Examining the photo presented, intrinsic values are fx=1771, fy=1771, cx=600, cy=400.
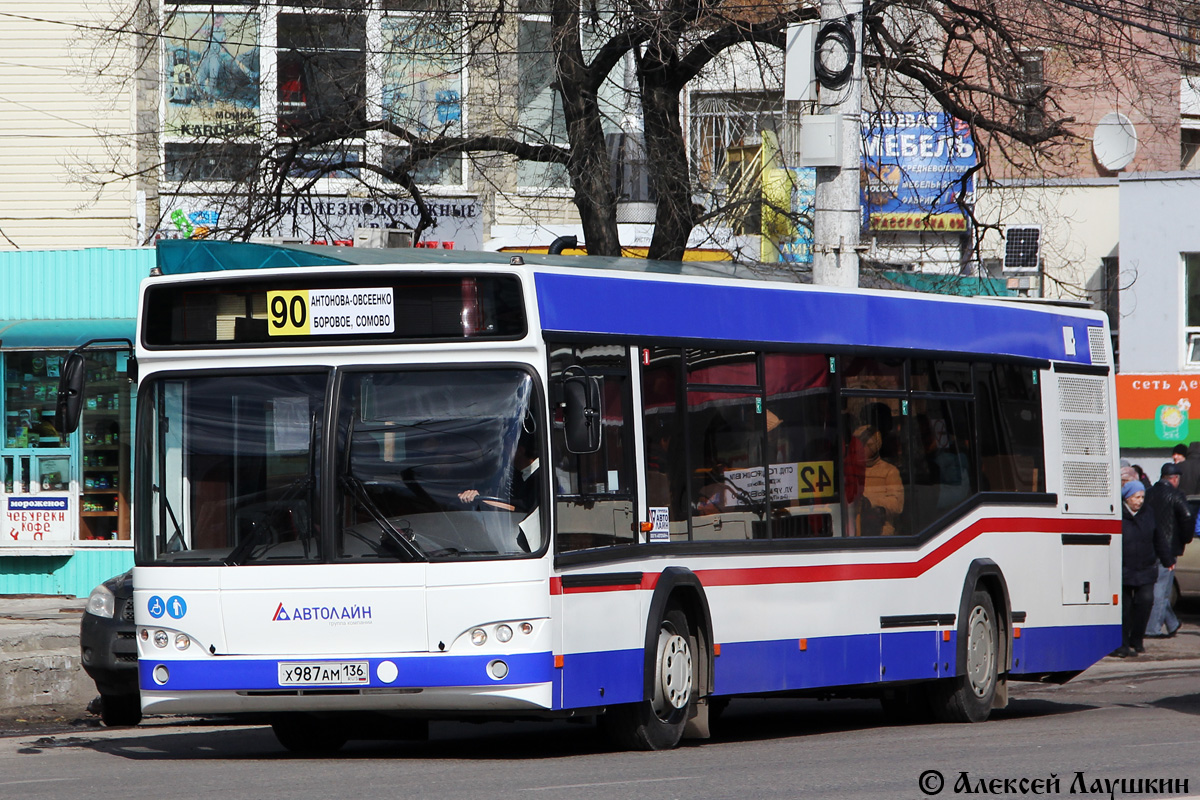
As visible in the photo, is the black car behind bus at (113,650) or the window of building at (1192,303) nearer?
the black car behind bus at (113,650)

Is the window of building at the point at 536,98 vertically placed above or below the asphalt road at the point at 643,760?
above

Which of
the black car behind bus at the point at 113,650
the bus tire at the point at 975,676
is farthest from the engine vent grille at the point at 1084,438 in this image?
the black car behind bus at the point at 113,650

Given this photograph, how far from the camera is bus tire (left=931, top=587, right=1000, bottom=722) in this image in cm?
1259

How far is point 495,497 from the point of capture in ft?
29.7

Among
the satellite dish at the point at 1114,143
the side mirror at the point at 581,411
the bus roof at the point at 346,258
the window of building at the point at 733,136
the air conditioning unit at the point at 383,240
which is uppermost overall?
the satellite dish at the point at 1114,143

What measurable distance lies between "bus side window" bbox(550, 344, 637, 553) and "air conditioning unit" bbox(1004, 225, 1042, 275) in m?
19.0

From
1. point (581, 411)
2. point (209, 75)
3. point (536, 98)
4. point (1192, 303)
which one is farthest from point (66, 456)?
point (1192, 303)

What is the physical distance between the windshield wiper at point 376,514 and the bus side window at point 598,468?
0.77 meters

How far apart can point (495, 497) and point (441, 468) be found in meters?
0.31

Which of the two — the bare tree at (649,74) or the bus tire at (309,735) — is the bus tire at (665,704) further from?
the bare tree at (649,74)

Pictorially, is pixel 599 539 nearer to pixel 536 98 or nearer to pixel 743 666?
pixel 743 666

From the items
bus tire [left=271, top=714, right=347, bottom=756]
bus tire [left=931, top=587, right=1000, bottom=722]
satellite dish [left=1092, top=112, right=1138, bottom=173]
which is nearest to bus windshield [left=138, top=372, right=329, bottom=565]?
bus tire [left=271, top=714, right=347, bottom=756]

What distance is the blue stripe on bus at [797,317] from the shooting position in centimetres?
967

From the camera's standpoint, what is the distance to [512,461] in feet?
29.7
